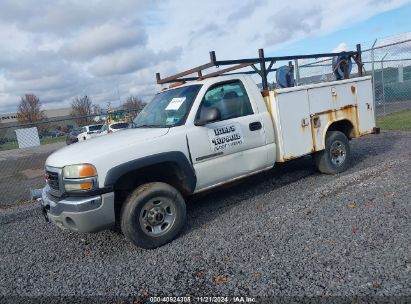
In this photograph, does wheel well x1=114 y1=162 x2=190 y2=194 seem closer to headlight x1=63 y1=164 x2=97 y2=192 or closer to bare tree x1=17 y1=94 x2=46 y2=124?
headlight x1=63 y1=164 x2=97 y2=192

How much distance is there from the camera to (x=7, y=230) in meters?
5.69

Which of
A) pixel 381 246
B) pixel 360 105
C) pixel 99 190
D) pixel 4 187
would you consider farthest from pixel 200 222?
pixel 4 187

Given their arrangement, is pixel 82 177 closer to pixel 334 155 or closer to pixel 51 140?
pixel 334 155

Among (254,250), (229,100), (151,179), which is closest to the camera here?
(254,250)

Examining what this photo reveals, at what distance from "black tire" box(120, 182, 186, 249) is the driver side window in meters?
1.31

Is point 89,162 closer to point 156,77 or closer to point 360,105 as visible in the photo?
point 156,77

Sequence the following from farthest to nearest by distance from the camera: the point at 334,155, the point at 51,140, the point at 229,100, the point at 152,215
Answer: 1. the point at 51,140
2. the point at 334,155
3. the point at 229,100
4. the point at 152,215

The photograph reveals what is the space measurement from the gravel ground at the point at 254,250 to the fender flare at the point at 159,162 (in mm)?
→ 704

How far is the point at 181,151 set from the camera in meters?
4.41

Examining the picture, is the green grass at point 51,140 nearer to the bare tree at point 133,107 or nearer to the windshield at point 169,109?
the bare tree at point 133,107

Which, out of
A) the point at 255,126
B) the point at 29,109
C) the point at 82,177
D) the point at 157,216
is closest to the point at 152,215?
the point at 157,216

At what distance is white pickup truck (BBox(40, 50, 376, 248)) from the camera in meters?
3.93

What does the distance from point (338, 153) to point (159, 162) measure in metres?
3.72

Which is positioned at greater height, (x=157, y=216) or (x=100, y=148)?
(x=100, y=148)
